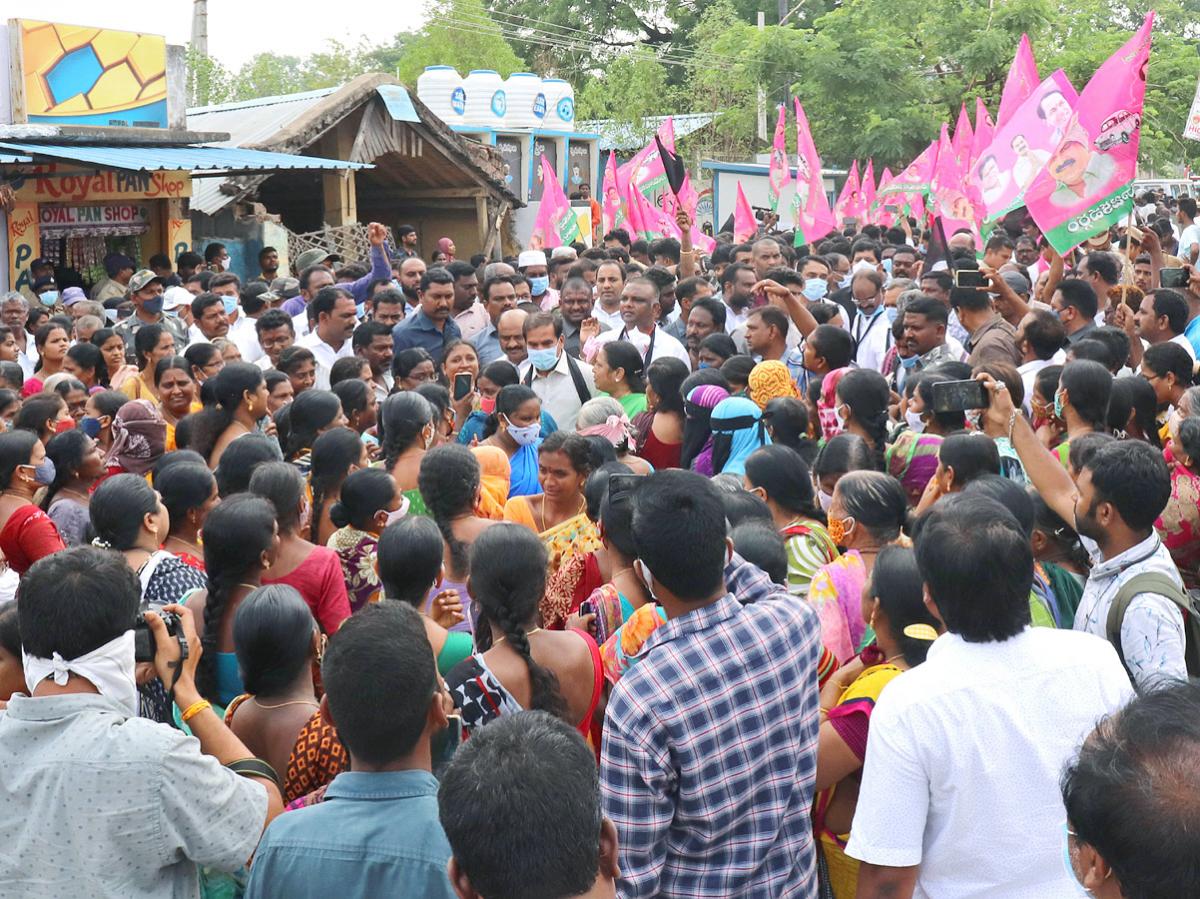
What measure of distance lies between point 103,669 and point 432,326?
612 cm

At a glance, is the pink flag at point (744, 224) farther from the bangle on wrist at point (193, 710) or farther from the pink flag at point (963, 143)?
the bangle on wrist at point (193, 710)

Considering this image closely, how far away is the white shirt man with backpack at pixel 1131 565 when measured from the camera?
3354 mm

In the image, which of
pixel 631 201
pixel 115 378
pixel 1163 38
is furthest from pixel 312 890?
pixel 1163 38

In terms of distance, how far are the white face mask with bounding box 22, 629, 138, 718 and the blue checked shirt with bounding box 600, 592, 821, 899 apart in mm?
989

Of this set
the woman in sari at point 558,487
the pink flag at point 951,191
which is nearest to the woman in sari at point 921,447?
the woman in sari at point 558,487

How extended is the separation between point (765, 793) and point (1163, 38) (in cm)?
3377

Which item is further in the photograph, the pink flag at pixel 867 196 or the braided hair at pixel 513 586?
the pink flag at pixel 867 196

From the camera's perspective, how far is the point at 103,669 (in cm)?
256

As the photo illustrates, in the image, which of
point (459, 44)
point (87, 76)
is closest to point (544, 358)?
point (87, 76)

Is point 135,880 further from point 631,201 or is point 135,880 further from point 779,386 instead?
point 631,201

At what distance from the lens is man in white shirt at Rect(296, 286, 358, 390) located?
796cm

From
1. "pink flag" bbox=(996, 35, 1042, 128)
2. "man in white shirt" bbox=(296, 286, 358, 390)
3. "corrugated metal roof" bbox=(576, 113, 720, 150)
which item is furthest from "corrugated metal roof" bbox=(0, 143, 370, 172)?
"corrugated metal roof" bbox=(576, 113, 720, 150)

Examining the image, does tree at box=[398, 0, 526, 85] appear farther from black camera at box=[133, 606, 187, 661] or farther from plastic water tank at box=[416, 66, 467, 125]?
black camera at box=[133, 606, 187, 661]

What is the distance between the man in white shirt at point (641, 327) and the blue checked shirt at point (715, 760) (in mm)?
5096
